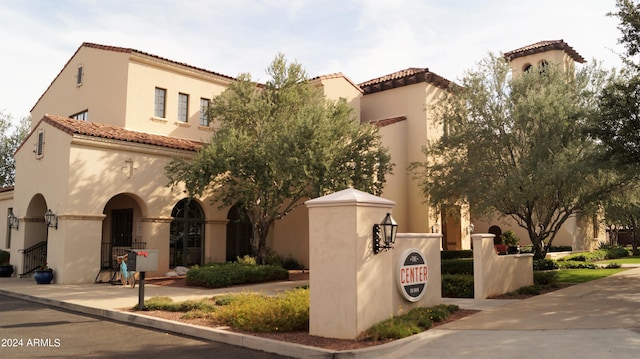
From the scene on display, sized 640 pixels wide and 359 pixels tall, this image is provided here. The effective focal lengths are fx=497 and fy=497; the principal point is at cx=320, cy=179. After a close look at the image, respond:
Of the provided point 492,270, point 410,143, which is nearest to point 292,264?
point 410,143

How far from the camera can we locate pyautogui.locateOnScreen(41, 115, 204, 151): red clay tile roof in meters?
18.6

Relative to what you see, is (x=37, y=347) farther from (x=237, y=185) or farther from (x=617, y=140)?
(x=617, y=140)

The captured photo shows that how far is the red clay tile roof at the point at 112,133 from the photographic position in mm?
18625

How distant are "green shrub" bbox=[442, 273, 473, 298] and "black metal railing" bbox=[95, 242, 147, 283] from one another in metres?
12.0

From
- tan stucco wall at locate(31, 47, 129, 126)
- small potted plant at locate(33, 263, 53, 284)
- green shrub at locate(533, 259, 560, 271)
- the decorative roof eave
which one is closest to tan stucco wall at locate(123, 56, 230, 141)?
tan stucco wall at locate(31, 47, 129, 126)

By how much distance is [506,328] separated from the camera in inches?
349

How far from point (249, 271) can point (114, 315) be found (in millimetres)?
6912

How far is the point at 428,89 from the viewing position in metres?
28.5

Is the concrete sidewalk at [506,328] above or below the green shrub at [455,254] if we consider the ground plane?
below

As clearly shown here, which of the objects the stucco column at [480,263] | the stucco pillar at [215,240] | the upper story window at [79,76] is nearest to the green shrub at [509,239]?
the stucco pillar at [215,240]

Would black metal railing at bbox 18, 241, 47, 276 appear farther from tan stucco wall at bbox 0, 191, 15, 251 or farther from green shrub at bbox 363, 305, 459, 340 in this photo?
green shrub at bbox 363, 305, 459, 340

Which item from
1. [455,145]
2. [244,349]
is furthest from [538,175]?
[244,349]

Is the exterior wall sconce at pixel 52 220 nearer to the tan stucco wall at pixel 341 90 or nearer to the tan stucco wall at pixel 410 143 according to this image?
the tan stucco wall at pixel 341 90

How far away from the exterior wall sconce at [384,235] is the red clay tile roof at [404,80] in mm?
21061
